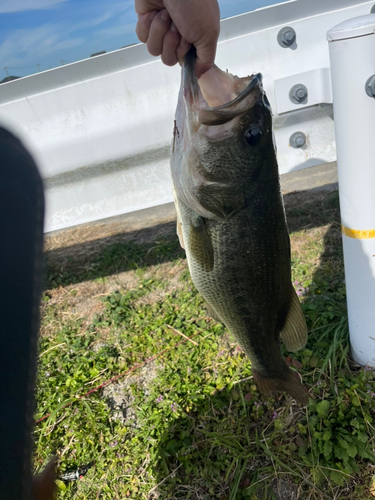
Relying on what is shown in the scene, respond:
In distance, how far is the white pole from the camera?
210 centimetres

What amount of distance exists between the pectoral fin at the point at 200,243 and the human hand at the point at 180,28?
0.61m

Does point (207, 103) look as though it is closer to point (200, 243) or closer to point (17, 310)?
point (200, 243)

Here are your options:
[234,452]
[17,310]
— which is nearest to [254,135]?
[17,310]

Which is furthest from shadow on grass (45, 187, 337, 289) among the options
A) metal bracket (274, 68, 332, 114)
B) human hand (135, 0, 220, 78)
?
human hand (135, 0, 220, 78)

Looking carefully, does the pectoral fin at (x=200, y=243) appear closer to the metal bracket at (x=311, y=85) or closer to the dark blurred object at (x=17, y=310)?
the dark blurred object at (x=17, y=310)

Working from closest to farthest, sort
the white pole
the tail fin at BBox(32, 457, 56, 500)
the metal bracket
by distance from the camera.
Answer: the tail fin at BBox(32, 457, 56, 500) → the white pole → the metal bracket

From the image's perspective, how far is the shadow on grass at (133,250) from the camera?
174 inches

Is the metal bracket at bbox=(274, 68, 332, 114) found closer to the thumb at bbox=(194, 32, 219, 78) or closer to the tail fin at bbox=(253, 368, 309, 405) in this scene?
the thumb at bbox=(194, 32, 219, 78)

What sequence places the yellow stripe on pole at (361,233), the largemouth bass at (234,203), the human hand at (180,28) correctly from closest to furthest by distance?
the human hand at (180,28) → the largemouth bass at (234,203) → the yellow stripe on pole at (361,233)

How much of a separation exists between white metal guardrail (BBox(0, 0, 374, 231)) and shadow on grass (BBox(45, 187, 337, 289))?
4.14 ft

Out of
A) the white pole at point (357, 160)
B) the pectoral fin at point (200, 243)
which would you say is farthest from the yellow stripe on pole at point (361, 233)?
the pectoral fin at point (200, 243)

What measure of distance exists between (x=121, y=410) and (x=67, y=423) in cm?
39

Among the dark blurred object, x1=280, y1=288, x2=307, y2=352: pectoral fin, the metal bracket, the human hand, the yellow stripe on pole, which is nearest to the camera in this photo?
the dark blurred object

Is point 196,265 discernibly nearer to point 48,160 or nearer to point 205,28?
point 205,28
